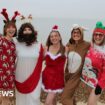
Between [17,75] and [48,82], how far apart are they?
420 mm

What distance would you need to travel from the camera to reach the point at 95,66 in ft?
18.3

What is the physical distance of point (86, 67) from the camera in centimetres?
566

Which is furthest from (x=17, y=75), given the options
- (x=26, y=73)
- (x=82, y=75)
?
A: (x=82, y=75)

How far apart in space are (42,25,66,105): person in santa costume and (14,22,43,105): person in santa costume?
0.10 metres

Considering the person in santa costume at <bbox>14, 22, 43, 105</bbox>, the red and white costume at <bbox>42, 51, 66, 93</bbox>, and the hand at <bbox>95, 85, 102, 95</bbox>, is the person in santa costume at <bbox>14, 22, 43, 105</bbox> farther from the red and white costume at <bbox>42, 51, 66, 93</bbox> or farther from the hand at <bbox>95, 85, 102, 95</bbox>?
the hand at <bbox>95, 85, 102, 95</bbox>

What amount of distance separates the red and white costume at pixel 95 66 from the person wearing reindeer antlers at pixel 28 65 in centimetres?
60

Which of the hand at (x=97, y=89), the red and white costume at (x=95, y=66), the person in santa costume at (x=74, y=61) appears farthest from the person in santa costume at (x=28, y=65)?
the hand at (x=97, y=89)

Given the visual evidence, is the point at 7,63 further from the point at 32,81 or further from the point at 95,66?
the point at 95,66

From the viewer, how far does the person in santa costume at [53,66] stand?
573 cm

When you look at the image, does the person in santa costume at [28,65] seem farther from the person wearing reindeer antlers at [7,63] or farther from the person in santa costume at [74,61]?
the person in santa costume at [74,61]

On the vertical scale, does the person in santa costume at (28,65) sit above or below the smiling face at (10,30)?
below

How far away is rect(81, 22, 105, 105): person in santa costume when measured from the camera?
18.3 feet

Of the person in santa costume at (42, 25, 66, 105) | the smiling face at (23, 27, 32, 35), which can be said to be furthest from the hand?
the smiling face at (23, 27, 32, 35)

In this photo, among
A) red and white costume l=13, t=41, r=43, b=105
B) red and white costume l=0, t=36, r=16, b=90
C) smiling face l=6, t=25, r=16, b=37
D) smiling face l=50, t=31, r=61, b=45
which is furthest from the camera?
smiling face l=50, t=31, r=61, b=45
